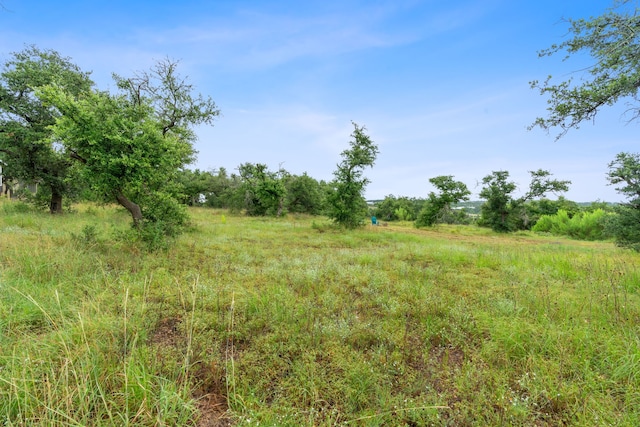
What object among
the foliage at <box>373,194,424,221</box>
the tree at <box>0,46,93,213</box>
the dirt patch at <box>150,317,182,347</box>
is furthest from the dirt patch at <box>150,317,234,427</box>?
the foliage at <box>373,194,424,221</box>

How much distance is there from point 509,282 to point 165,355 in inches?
259

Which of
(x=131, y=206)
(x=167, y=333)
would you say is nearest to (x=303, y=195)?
(x=131, y=206)

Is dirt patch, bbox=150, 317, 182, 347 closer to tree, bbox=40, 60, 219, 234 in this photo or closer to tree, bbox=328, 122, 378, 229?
tree, bbox=40, 60, 219, 234

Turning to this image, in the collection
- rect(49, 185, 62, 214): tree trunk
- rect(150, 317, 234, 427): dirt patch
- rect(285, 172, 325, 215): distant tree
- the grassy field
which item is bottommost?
rect(150, 317, 234, 427): dirt patch

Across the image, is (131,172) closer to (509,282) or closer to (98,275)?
(98,275)

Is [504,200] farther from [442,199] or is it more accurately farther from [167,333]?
[167,333]

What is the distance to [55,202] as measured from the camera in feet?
44.2

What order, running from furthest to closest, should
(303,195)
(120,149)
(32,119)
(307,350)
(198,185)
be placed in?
(198,185) → (303,195) → (32,119) → (120,149) → (307,350)

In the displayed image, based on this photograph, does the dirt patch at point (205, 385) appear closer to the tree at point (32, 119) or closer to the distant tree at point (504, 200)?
the tree at point (32, 119)

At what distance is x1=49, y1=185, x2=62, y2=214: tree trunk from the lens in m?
13.3

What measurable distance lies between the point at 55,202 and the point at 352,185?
17853mm

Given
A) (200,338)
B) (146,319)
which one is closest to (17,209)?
(146,319)

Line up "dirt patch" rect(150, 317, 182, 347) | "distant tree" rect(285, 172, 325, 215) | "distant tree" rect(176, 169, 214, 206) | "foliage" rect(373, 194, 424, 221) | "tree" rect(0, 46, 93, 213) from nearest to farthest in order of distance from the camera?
"dirt patch" rect(150, 317, 182, 347) < "tree" rect(0, 46, 93, 213) < "distant tree" rect(285, 172, 325, 215) < "distant tree" rect(176, 169, 214, 206) < "foliage" rect(373, 194, 424, 221)

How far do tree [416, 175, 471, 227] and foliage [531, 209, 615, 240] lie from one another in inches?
432
